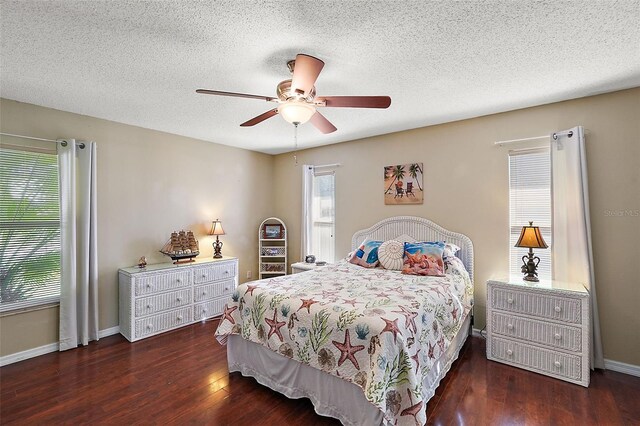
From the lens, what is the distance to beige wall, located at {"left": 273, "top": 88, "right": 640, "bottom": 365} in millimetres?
2613

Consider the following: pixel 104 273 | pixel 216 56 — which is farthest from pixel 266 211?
pixel 216 56

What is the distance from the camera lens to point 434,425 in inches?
75.9

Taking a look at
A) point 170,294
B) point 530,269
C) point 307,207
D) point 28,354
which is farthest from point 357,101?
point 28,354

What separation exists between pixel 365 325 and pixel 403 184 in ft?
8.16

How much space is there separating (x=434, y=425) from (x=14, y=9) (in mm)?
3468

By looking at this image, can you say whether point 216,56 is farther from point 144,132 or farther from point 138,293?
point 138,293

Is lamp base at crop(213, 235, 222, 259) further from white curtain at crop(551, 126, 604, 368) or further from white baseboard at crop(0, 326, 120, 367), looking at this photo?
white curtain at crop(551, 126, 604, 368)

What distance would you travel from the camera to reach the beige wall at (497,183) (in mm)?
2613

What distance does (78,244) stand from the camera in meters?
3.14

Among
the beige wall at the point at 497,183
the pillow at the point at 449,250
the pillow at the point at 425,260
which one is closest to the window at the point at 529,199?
the beige wall at the point at 497,183

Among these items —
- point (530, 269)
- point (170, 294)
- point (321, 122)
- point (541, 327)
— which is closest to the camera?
point (321, 122)

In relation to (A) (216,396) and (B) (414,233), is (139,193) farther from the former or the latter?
(B) (414,233)

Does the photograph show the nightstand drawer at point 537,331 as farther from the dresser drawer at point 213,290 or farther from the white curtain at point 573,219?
the dresser drawer at point 213,290

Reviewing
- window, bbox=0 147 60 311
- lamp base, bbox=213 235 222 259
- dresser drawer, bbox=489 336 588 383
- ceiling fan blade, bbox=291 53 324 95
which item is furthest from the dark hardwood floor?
ceiling fan blade, bbox=291 53 324 95
